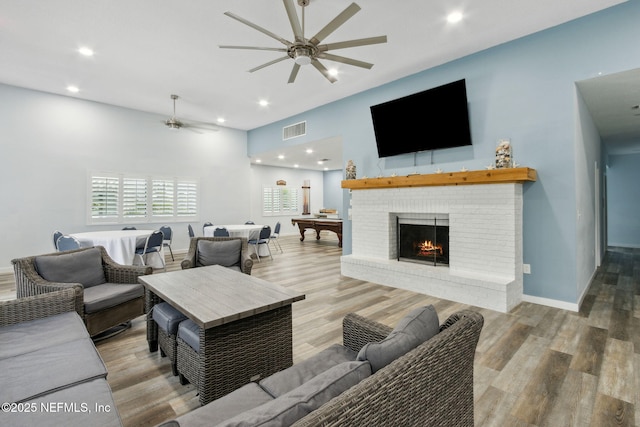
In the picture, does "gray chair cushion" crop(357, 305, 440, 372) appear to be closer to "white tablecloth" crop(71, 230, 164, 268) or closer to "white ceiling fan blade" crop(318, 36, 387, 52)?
"white ceiling fan blade" crop(318, 36, 387, 52)

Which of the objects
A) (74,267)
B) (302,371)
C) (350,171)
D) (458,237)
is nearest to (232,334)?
(302,371)

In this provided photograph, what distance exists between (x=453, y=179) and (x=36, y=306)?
4543 millimetres

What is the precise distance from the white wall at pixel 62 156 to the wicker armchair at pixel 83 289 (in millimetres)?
4246

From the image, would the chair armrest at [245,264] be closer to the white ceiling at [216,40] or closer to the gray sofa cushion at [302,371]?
the gray sofa cushion at [302,371]

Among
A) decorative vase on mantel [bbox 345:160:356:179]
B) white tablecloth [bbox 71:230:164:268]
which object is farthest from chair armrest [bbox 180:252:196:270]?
decorative vase on mantel [bbox 345:160:356:179]

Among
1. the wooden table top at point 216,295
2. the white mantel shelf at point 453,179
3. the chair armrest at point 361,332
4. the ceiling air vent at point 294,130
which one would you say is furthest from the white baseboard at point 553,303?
the ceiling air vent at point 294,130

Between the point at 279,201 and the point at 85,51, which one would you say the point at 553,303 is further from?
the point at 279,201

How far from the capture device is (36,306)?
86.0 inches

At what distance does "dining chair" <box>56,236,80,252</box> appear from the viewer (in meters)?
4.56

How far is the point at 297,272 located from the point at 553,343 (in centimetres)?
389

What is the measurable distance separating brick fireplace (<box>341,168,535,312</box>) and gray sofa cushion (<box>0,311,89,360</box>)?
3.80 m

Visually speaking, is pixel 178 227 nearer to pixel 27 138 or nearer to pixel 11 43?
pixel 27 138

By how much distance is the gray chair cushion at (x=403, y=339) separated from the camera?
1.10 m

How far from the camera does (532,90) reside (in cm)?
376
